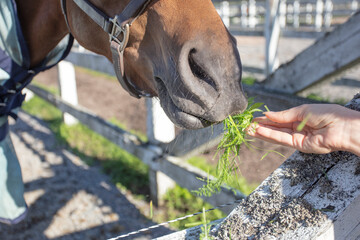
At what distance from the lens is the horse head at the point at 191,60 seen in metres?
1.09

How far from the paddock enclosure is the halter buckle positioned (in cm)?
35

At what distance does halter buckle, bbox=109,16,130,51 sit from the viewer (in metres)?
1.31

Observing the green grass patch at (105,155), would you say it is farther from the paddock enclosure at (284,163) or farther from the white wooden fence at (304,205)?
the white wooden fence at (304,205)

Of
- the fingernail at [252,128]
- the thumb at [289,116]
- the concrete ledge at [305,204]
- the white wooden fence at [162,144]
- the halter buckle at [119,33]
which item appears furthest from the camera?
the white wooden fence at [162,144]

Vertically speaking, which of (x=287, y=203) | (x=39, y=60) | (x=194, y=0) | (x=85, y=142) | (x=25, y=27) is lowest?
(x=85, y=142)

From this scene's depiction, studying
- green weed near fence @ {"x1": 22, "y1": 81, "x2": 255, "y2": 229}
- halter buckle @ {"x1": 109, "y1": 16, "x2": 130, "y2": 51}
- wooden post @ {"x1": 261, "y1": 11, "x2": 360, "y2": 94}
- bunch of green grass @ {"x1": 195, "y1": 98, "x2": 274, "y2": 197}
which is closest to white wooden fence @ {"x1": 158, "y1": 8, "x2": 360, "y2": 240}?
bunch of green grass @ {"x1": 195, "y1": 98, "x2": 274, "y2": 197}

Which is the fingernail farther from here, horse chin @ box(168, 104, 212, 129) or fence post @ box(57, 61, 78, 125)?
fence post @ box(57, 61, 78, 125)

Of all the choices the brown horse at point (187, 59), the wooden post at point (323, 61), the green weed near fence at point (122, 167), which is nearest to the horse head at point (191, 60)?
the brown horse at point (187, 59)

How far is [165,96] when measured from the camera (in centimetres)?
125

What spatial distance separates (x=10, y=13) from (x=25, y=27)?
0.73 feet

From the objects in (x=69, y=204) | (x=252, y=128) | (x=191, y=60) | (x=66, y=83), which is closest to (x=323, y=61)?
(x=252, y=128)

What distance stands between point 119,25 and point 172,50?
298 mm

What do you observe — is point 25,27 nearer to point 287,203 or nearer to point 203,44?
point 203,44

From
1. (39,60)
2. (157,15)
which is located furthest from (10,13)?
(157,15)
